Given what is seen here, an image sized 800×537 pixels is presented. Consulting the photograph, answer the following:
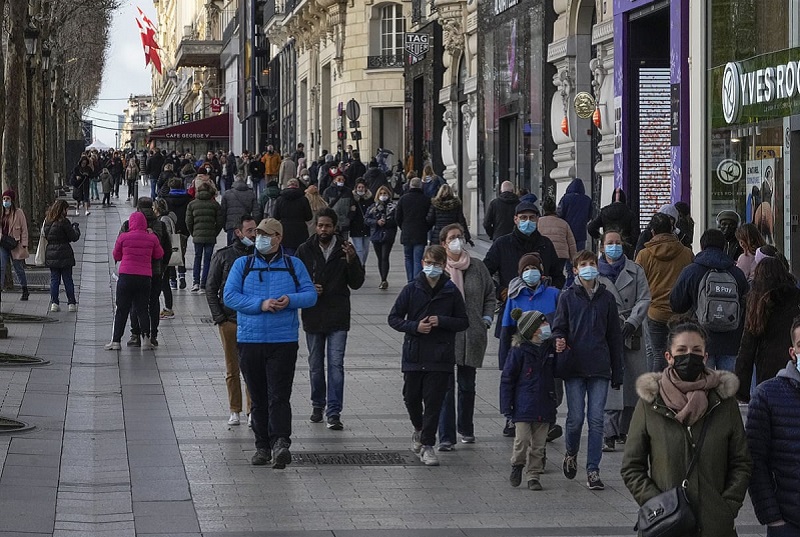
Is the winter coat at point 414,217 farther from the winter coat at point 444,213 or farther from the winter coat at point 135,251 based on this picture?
the winter coat at point 135,251

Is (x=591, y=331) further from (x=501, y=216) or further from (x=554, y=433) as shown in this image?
(x=501, y=216)

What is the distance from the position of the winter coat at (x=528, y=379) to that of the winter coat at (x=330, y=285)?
7.99 feet

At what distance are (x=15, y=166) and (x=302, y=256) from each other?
56.4ft

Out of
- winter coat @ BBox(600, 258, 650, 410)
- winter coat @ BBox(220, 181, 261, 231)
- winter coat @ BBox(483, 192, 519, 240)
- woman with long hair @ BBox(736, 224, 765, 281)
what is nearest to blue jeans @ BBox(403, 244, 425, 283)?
winter coat @ BBox(483, 192, 519, 240)

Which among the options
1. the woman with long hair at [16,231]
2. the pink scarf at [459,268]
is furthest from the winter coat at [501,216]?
the pink scarf at [459,268]

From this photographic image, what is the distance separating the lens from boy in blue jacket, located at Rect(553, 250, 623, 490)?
10016mm

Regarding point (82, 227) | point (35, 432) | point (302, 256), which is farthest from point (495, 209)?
point (82, 227)

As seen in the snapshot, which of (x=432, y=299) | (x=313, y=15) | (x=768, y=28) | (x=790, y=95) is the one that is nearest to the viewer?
(x=432, y=299)

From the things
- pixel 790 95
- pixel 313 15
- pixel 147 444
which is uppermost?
pixel 313 15

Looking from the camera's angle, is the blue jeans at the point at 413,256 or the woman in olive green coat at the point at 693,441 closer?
the woman in olive green coat at the point at 693,441

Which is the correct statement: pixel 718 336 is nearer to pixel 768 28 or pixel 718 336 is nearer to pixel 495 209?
pixel 768 28

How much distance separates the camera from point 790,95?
1633 cm

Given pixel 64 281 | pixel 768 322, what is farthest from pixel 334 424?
pixel 64 281

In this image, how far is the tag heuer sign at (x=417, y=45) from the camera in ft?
124
